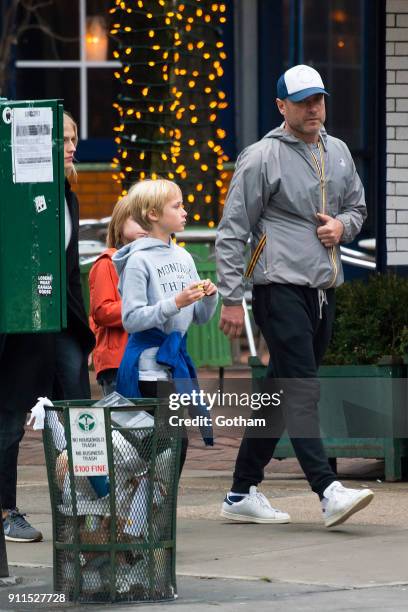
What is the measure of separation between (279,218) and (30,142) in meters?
1.42

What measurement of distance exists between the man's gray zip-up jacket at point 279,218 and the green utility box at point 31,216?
3.22 feet

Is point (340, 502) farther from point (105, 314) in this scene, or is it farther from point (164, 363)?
point (105, 314)

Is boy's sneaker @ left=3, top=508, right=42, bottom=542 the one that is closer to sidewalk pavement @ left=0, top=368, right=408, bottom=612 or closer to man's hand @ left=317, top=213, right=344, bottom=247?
sidewalk pavement @ left=0, top=368, right=408, bottom=612

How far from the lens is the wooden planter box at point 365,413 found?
7996 mm

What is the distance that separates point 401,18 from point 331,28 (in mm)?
8024

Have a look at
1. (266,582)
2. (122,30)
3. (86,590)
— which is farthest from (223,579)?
(122,30)

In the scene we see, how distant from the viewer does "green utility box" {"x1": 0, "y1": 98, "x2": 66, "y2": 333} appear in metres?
5.80

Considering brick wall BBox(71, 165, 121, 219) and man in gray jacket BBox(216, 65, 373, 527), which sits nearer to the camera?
man in gray jacket BBox(216, 65, 373, 527)

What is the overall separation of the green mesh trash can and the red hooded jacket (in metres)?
1.78

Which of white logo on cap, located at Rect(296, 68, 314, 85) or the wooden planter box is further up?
white logo on cap, located at Rect(296, 68, 314, 85)

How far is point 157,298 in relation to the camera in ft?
21.3

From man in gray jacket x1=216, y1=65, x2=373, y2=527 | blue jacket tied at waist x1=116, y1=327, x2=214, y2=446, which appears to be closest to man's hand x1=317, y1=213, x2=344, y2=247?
man in gray jacket x1=216, y1=65, x2=373, y2=527

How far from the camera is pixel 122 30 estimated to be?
10.9 meters

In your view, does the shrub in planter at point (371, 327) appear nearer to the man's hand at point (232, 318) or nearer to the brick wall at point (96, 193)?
the man's hand at point (232, 318)
